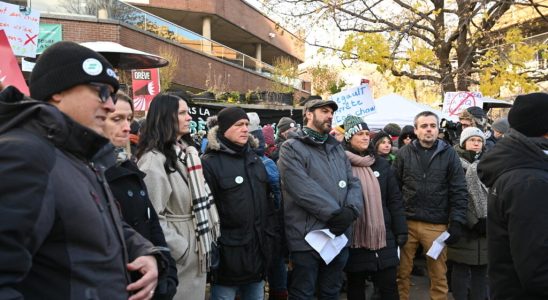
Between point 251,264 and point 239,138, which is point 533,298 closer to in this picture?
point 251,264

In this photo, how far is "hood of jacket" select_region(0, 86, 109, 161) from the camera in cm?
155

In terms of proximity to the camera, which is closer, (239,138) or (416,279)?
(239,138)

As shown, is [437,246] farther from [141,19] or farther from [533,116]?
[141,19]

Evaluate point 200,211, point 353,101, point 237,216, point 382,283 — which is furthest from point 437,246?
point 200,211

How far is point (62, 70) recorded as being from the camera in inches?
70.7

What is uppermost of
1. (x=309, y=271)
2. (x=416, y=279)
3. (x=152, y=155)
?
(x=152, y=155)

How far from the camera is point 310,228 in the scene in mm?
4348

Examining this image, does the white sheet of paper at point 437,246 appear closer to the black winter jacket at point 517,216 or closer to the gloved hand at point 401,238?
the gloved hand at point 401,238

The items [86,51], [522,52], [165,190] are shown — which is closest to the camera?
[86,51]

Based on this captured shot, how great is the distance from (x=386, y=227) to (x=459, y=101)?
5386 millimetres

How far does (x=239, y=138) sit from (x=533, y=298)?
2494 mm

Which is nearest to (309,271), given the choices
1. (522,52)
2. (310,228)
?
(310,228)

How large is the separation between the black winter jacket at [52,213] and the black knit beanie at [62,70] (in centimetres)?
16

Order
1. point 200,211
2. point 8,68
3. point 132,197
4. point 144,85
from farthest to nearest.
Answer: point 144,85, point 200,211, point 8,68, point 132,197
